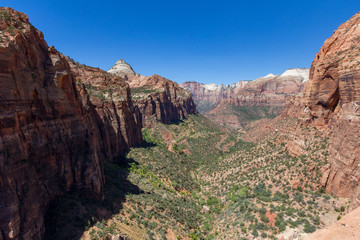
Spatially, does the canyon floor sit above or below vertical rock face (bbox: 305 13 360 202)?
below

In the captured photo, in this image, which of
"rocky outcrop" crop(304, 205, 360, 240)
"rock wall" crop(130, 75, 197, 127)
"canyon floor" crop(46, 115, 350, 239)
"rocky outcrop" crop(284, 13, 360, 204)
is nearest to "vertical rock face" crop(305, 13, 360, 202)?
"rocky outcrop" crop(284, 13, 360, 204)

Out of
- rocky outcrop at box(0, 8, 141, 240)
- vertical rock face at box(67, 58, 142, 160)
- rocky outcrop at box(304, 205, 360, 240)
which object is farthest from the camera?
vertical rock face at box(67, 58, 142, 160)

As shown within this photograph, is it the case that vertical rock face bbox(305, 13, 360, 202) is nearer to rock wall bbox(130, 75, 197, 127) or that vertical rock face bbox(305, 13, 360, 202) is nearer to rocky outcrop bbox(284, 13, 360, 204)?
rocky outcrop bbox(284, 13, 360, 204)

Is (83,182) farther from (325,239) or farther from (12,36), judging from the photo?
(325,239)

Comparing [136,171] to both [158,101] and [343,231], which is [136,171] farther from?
[158,101]

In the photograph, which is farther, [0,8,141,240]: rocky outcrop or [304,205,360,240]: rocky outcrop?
[0,8,141,240]: rocky outcrop

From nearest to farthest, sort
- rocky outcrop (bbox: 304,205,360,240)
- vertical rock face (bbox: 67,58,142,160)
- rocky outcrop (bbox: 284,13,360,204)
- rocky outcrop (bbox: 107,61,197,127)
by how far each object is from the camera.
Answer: rocky outcrop (bbox: 304,205,360,240) → rocky outcrop (bbox: 284,13,360,204) → vertical rock face (bbox: 67,58,142,160) → rocky outcrop (bbox: 107,61,197,127)

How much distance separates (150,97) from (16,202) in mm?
88313

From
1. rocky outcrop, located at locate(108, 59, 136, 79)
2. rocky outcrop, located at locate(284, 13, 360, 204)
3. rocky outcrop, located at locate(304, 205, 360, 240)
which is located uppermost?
rocky outcrop, located at locate(108, 59, 136, 79)

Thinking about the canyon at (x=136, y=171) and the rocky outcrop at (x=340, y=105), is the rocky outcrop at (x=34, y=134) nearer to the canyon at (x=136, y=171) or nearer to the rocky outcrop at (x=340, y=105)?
the canyon at (x=136, y=171)

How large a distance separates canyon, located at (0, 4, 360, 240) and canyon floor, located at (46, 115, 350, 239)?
0.19 meters

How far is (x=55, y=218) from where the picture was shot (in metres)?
18.6

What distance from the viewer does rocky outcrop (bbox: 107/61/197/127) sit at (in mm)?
95438

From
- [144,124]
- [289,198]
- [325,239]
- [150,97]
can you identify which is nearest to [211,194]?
[289,198]
